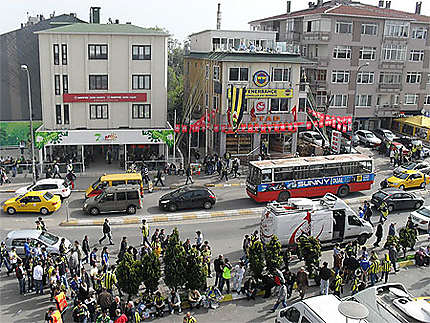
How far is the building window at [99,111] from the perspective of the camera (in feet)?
127

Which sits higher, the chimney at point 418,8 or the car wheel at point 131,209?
the chimney at point 418,8

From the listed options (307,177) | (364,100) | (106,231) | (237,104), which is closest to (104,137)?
(237,104)

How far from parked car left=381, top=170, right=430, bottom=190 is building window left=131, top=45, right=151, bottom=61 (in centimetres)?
2155

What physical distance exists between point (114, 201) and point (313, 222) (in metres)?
12.0

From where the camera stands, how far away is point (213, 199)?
29.1 meters

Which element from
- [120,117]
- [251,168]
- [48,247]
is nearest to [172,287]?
[48,247]

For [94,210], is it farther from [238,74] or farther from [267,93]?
[267,93]

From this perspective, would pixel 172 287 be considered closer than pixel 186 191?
Yes

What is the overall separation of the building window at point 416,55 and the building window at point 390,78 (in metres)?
2.78

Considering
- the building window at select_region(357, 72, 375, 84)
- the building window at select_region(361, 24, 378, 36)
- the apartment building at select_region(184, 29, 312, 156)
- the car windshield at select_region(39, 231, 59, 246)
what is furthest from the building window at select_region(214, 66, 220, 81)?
the car windshield at select_region(39, 231, 59, 246)

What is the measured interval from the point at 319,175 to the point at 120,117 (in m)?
18.0

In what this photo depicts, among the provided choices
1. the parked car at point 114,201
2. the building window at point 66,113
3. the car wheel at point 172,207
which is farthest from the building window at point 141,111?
the car wheel at point 172,207

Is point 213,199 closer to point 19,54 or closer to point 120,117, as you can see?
point 120,117

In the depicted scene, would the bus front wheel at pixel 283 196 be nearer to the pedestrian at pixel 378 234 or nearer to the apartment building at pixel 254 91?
the pedestrian at pixel 378 234
